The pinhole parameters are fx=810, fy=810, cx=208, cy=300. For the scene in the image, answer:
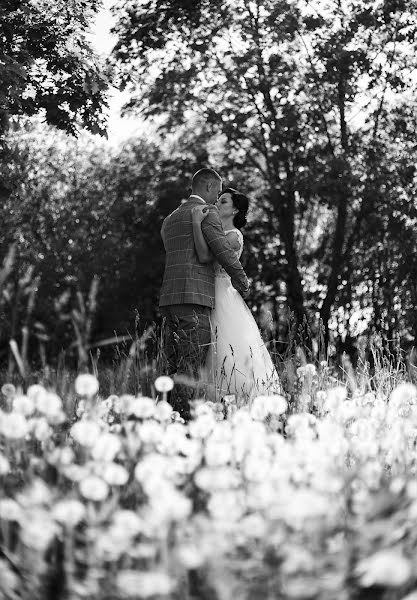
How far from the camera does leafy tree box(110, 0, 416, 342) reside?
39.8 ft

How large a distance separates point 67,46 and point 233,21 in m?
6.35

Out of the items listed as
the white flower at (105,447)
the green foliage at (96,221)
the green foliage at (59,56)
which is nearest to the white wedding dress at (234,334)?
the green foliage at (59,56)

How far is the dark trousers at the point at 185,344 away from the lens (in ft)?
17.9

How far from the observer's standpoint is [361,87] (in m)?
12.6

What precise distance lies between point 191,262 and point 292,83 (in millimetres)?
7607

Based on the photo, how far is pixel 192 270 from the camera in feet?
19.5

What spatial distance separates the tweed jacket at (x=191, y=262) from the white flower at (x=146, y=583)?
392cm

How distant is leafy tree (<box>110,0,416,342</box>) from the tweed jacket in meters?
6.03

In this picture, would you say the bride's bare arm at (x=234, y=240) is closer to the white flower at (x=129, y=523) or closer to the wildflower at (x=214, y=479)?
the wildflower at (x=214, y=479)

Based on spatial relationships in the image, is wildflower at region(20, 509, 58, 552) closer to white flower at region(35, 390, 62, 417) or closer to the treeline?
white flower at region(35, 390, 62, 417)

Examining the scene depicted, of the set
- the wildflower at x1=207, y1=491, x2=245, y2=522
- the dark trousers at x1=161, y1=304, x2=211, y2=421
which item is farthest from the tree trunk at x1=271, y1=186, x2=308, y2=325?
the wildflower at x1=207, y1=491, x2=245, y2=522

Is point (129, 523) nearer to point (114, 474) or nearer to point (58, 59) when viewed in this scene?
point (114, 474)

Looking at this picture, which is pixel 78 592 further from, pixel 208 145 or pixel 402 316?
pixel 208 145

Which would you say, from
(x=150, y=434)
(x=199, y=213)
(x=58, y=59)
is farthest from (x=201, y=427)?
(x=58, y=59)
